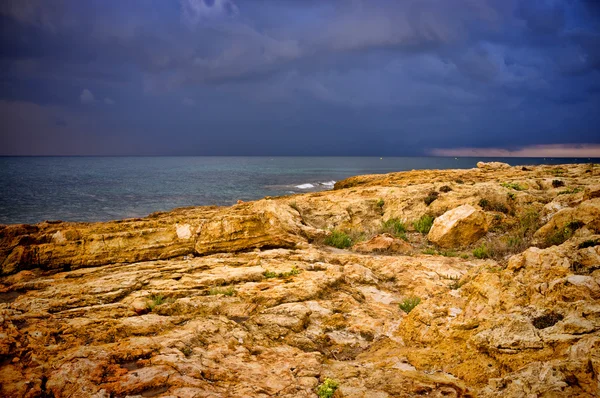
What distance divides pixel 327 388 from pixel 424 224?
12.4 metres

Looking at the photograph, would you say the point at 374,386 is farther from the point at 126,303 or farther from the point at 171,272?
the point at 171,272

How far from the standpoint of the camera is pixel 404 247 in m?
13.3

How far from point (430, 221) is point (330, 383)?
41.2 feet

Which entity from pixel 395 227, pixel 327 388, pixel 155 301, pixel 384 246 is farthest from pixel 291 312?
pixel 395 227

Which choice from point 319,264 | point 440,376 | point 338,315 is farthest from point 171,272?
point 440,376

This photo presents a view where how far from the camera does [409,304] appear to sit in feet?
27.0

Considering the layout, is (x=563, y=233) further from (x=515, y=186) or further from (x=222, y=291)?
(x=222, y=291)

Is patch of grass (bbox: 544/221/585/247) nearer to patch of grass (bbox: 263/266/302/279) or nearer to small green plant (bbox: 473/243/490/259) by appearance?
small green plant (bbox: 473/243/490/259)

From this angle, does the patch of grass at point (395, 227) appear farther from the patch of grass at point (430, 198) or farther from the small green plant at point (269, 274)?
the small green plant at point (269, 274)

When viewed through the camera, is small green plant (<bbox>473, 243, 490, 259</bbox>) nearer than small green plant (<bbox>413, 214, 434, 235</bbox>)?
Yes

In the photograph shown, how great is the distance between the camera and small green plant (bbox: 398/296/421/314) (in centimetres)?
813

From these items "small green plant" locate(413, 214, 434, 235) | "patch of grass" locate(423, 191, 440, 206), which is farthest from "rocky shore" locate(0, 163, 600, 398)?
"patch of grass" locate(423, 191, 440, 206)

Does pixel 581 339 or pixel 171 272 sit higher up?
pixel 581 339

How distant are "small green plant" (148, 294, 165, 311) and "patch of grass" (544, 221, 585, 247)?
11.8m
